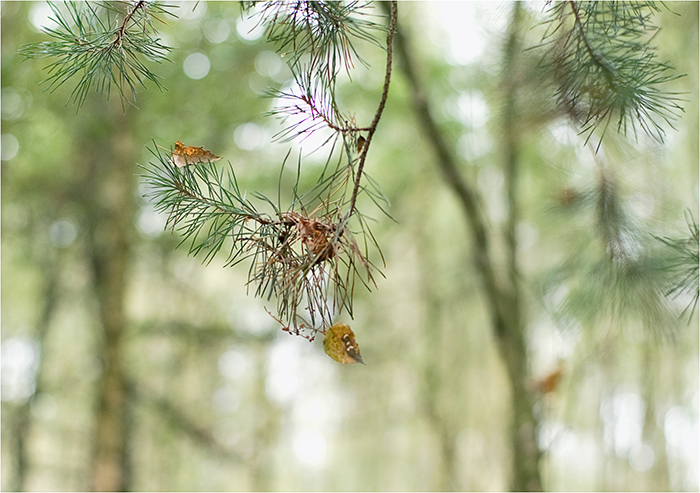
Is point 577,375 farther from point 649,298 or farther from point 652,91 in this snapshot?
point 652,91

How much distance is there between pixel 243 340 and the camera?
3473 mm

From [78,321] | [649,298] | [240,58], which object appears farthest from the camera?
[78,321]

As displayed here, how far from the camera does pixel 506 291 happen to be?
1.81 meters

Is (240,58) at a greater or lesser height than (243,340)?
greater

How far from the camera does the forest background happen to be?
6.47ft

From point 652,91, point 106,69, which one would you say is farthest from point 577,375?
point 106,69

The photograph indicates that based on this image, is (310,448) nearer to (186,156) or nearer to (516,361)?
(516,361)

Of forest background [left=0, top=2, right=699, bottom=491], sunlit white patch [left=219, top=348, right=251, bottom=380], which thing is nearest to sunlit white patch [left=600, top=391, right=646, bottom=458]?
forest background [left=0, top=2, right=699, bottom=491]

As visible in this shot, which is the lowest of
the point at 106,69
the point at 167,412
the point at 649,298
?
the point at 167,412

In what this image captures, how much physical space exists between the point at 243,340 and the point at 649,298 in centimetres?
252

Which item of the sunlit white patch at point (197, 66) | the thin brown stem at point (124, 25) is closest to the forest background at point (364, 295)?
the sunlit white patch at point (197, 66)

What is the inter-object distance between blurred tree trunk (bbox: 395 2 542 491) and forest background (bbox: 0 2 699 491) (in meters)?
0.03

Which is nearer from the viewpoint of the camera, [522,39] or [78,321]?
[522,39]

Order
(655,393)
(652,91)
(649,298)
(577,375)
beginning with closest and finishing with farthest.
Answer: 1. (652,91)
2. (649,298)
3. (577,375)
4. (655,393)
